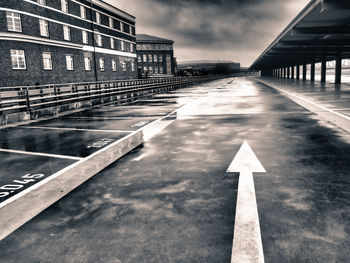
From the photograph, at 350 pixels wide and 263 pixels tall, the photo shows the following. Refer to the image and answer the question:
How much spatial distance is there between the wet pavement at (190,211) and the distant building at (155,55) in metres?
101

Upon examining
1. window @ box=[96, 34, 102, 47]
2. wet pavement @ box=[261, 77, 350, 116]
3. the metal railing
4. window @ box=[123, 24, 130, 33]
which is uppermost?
window @ box=[123, 24, 130, 33]

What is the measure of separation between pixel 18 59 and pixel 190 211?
107ft

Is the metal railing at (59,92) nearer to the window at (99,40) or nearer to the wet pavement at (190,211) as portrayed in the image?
the wet pavement at (190,211)

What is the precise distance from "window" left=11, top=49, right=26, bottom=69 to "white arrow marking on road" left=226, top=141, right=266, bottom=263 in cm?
3083

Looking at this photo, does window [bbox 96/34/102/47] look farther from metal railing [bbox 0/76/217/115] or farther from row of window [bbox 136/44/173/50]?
row of window [bbox 136/44/173/50]

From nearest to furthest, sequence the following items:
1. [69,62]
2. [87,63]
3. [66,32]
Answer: [66,32]
[69,62]
[87,63]

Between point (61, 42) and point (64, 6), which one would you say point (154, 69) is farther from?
point (61, 42)

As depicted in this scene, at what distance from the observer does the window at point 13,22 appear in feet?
99.6

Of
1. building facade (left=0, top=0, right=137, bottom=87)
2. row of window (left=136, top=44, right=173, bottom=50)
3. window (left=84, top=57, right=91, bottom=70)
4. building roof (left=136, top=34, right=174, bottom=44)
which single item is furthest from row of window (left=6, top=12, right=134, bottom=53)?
building roof (left=136, top=34, right=174, bottom=44)

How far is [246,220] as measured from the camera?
3.39 m

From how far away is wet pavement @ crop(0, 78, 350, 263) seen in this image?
286cm

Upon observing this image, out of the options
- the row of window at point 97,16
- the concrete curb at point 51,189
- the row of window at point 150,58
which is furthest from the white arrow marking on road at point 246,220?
the row of window at point 150,58

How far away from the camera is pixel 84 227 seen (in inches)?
134

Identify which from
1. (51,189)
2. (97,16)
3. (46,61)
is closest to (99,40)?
(97,16)
